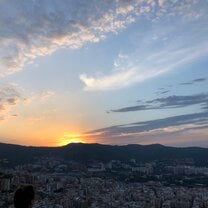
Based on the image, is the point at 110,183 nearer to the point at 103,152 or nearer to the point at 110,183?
the point at 110,183

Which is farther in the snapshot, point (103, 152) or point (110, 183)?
point (103, 152)

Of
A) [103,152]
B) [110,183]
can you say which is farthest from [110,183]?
[103,152]

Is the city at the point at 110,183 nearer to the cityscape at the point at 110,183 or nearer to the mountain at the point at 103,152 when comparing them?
the cityscape at the point at 110,183

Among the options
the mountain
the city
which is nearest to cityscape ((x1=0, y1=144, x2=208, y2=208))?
the city

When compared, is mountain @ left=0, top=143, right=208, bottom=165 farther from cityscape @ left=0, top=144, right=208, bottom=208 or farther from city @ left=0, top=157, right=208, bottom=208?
city @ left=0, top=157, right=208, bottom=208

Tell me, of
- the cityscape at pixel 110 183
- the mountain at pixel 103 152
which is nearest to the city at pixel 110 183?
the cityscape at pixel 110 183

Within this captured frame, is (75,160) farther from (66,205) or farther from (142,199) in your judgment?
(66,205)

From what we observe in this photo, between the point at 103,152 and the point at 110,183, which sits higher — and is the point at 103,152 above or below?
above

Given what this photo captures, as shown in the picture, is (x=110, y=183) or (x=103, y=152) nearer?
(x=110, y=183)
